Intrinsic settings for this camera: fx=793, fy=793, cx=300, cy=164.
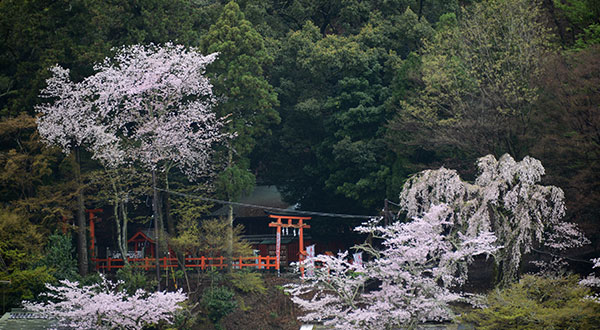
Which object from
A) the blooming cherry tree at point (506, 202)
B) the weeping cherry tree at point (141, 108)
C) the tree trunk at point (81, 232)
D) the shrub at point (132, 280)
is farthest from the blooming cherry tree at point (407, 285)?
the tree trunk at point (81, 232)

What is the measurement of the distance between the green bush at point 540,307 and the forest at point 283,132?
1.57 m

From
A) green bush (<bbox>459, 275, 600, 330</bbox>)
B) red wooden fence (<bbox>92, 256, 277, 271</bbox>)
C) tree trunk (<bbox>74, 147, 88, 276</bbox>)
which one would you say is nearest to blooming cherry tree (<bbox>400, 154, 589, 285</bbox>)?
green bush (<bbox>459, 275, 600, 330</bbox>)

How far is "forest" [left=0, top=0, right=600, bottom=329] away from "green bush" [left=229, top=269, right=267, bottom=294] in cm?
10

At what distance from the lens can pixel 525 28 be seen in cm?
2812

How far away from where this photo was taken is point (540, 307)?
19406mm

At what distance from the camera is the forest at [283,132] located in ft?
77.8

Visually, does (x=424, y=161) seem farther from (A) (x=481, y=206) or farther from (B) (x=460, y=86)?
(A) (x=481, y=206)

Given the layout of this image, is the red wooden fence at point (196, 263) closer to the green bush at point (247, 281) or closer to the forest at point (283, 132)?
the forest at point (283, 132)

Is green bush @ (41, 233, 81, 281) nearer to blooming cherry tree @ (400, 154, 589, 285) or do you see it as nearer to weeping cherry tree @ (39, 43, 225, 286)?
weeping cherry tree @ (39, 43, 225, 286)

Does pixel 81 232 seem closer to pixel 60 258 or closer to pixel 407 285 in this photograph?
pixel 60 258

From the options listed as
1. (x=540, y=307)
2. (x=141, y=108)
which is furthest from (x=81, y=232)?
(x=540, y=307)

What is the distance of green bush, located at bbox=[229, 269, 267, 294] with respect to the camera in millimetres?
27055

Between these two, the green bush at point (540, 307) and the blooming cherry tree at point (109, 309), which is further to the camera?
the blooming cherry tree at point (109, 309)

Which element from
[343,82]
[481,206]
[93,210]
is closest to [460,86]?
[343,82]
